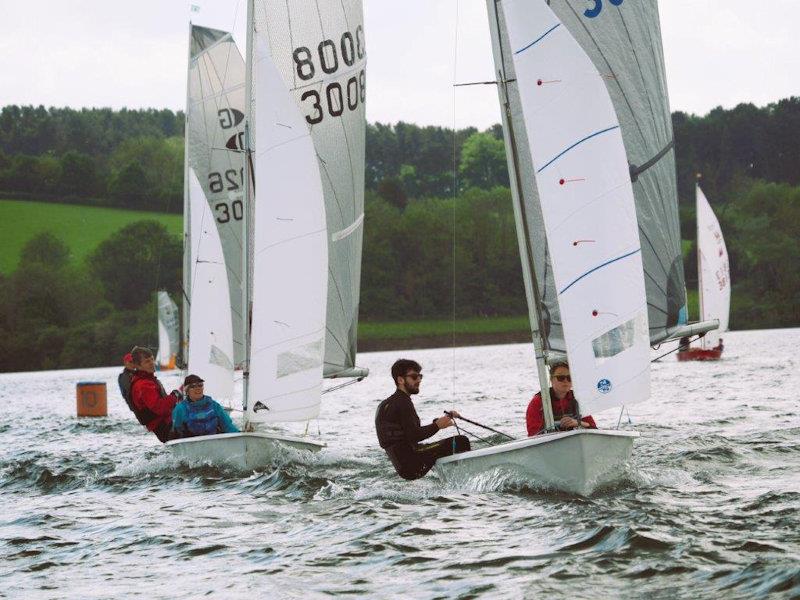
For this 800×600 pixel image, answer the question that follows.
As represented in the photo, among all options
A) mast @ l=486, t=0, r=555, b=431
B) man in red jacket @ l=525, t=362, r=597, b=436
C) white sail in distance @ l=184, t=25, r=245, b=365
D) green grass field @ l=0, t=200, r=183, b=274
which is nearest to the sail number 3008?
white sail in distance @ l=184, t=25, r=245, b=365

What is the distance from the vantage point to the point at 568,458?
28.7 feet

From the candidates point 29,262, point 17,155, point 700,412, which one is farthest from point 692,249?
point 700,412

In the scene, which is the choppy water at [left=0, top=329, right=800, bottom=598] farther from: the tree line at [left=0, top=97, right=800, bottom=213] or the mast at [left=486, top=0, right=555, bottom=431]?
the tree line at [left=0, top=97, right=800, bottom=213]

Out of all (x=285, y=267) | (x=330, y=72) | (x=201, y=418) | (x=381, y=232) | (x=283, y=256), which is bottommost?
(x=201, y=418)

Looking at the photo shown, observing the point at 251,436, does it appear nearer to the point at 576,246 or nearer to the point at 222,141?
the point at 576,246

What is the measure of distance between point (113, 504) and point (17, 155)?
8673 cm

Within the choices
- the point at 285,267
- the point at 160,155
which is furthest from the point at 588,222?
the point at 160,155

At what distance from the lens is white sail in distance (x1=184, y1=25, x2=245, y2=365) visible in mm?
18141

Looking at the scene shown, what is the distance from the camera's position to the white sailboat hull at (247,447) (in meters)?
11.6

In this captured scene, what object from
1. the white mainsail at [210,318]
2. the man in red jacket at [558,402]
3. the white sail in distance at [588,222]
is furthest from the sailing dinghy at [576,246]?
the white mainsail at [210,318]

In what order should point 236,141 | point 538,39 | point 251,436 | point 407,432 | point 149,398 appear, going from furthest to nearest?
1. point 236,141
2. point 149,398
3. point 251,436
4. point 407,432
5. point 538,39

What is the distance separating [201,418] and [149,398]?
102 cm

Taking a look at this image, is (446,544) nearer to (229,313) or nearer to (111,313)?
(229,313)

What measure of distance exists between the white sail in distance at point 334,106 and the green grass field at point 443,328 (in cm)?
6869
